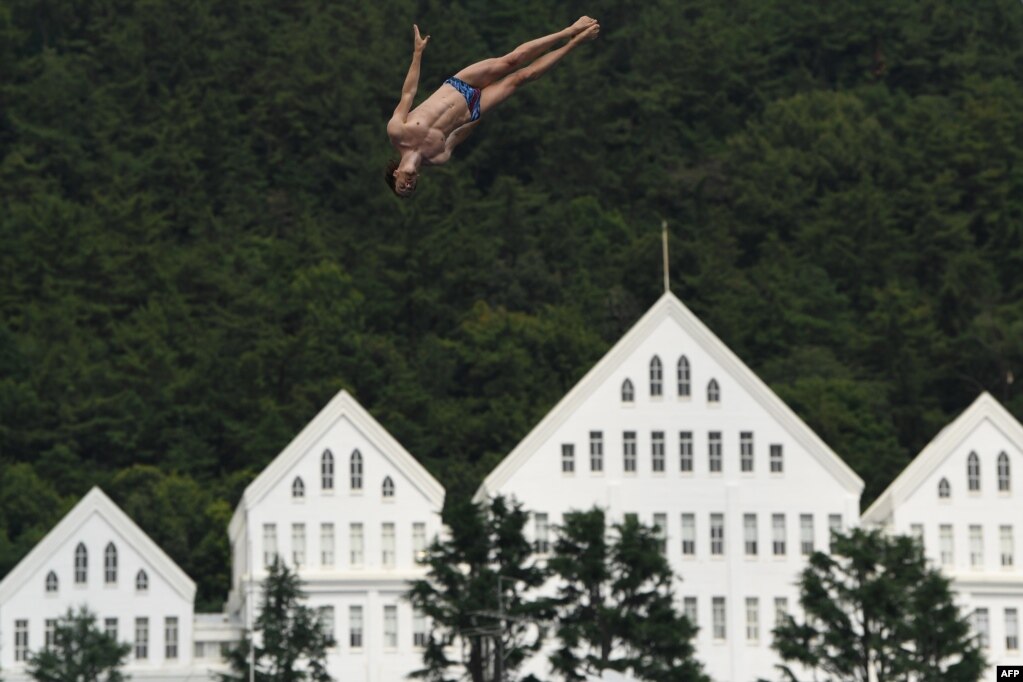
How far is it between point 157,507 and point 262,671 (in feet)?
110

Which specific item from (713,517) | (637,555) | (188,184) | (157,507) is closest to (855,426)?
(713,517)

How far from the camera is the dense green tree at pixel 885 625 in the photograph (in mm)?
87812

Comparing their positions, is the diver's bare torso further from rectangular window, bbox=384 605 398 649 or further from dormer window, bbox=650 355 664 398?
dormer window, bbox=650 355 664 398

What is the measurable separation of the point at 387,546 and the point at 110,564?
10236mm

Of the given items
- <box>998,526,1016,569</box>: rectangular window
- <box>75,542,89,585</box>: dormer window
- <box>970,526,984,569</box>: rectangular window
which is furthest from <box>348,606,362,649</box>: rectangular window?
<box>998,526,1016,569</box>: rectangular window

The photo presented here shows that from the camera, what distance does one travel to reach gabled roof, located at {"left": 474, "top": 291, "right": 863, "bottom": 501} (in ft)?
367

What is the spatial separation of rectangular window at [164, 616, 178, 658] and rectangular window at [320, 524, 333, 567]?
5.86m

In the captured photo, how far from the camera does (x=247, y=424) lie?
13762 centimetres

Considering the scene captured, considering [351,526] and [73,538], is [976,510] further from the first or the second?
[73,538]

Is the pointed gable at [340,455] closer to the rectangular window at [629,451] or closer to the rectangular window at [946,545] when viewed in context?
the rectangular window at [629,451]

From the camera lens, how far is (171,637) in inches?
4350

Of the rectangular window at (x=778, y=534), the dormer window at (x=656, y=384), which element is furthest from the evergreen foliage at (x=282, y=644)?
the rectangular window at (x=778, y=534)

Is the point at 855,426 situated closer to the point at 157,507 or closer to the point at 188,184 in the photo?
the point at 157,507

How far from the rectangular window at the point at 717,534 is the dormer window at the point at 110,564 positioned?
849 inches
